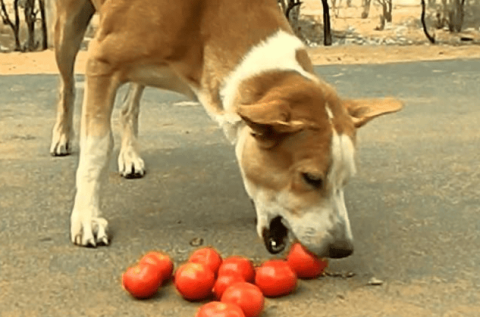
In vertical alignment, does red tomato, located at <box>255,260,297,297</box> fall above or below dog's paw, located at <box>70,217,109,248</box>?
above

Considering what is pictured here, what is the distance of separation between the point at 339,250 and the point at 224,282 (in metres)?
0.48

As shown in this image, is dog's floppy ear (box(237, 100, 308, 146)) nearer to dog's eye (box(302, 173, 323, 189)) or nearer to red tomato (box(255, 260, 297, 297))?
dog's eye (box(302, 173, 323, 189))

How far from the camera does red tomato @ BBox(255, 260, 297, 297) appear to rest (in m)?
3.13

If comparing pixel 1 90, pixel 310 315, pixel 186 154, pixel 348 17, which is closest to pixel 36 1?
pixel 348 17

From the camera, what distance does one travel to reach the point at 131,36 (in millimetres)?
3801

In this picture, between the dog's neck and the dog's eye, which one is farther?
the dog's neck

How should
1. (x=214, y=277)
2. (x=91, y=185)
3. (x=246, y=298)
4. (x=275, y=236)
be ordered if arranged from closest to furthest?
(x=246, y=298) → (x=214, y=277) → (x=275, y=236) → (x=91, y=185)

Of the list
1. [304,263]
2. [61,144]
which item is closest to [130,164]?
[61,144]

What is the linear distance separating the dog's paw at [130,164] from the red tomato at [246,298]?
2155 millimetres

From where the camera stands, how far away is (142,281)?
3102 mm

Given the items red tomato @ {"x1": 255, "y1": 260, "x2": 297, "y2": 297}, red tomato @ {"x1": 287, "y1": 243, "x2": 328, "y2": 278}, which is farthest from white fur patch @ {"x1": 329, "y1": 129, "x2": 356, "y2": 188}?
red tomato @ {"x1": 255, "y1": 260, "x2": 297, "y2": 297}

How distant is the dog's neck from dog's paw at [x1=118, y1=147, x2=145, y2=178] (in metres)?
1.38

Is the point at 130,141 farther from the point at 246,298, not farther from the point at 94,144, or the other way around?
the point at 246,298

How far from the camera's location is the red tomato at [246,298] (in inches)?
113
